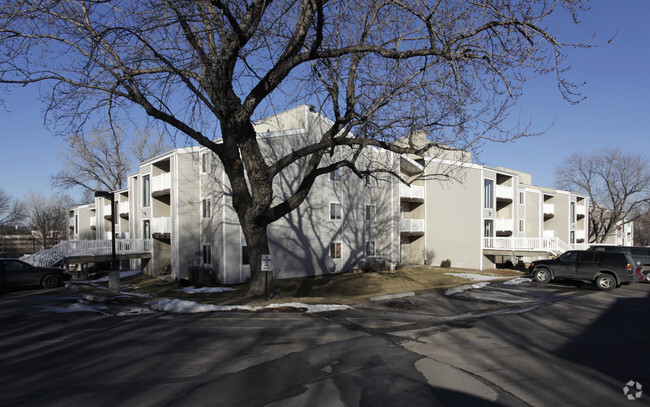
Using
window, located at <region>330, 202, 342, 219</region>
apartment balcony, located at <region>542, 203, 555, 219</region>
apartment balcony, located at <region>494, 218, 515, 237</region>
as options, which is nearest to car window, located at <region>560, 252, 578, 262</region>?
window, located at <region>330, 202, 342, 219</region>

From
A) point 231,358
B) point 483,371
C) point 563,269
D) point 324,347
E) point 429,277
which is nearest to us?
point 483,371

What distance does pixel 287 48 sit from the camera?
36.1 ft

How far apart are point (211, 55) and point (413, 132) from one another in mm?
6269

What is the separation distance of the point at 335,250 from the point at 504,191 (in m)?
16.9

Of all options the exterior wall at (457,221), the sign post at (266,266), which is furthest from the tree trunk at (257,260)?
the exterior wall at (457,221)

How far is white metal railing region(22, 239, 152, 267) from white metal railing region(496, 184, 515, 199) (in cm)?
2877

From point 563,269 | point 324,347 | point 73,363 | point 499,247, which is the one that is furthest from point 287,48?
point 499,247

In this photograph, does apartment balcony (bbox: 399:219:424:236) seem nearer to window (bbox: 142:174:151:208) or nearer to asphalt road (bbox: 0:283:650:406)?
window (bbox: 142:174:151:208)

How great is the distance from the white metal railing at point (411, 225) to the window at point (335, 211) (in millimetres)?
6454

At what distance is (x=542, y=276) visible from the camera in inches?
778

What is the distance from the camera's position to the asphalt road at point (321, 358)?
4.98 m

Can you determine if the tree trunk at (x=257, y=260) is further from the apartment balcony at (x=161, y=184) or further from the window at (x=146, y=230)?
the window at (x=146, y=230)

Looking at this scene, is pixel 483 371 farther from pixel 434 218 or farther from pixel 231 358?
pixel 434 218

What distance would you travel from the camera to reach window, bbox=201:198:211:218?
85.5 feet
